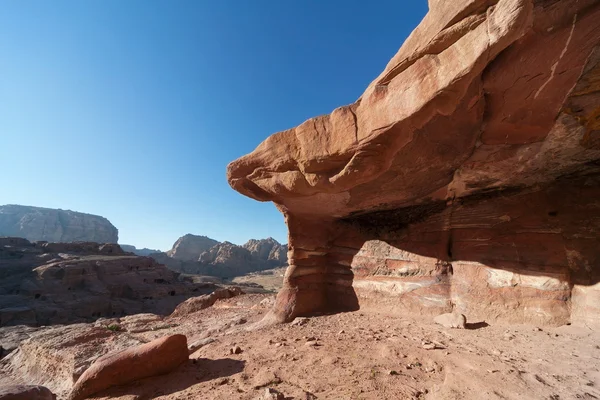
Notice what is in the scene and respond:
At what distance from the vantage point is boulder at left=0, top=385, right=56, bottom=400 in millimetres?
3457

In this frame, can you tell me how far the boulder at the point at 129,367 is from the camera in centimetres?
381

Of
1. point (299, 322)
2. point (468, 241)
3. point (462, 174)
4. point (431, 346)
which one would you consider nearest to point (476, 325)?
point (431, 346)

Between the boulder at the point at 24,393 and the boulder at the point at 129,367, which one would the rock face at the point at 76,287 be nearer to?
the boulder at the point at 24,393

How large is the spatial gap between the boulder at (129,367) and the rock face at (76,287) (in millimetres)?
21955

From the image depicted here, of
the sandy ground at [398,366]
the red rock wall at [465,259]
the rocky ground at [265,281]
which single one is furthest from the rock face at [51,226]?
the sandy ground at [398,366]

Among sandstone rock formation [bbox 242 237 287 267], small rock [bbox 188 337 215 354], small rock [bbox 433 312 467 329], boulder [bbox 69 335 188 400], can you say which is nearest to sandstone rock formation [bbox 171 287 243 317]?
small rock [bbox 188 337 215 354]

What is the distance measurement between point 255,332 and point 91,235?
110m

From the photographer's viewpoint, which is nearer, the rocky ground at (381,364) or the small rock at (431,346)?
the rocky ground at (381,364)

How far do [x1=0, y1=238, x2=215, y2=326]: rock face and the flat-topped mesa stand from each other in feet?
75.8

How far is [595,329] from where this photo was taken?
3.56 m

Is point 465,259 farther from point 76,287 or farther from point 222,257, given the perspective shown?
point 222,257

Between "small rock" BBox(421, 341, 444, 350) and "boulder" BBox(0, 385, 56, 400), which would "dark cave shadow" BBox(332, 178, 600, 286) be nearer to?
"small rock" BBox(421, 341, 444, 350)

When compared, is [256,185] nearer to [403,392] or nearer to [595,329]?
[403,392]

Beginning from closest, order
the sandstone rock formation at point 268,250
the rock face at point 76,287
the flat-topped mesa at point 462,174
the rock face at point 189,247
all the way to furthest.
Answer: the flat-topped mesa at point 462,174 → the rock face at point 76,287 → the sandstone rock formation at point 268,250 → the rock face at point 189,247
